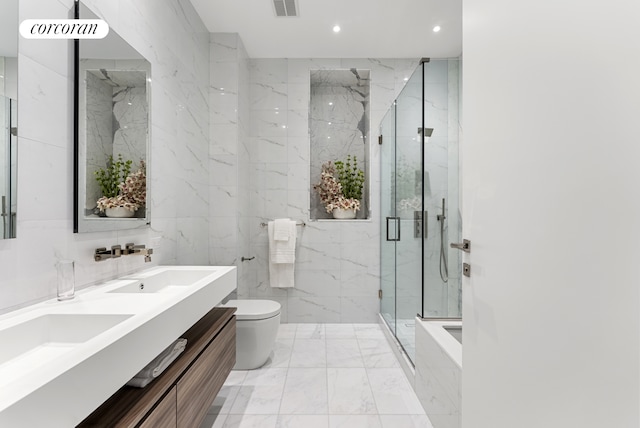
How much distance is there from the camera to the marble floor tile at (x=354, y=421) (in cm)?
173

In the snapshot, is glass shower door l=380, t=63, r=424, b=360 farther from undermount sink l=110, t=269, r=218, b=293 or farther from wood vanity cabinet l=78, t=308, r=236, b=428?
undermount sink l=110, t=269, r=218, b=293

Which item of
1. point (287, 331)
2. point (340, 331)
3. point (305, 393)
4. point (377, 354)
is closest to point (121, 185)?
point (305, 393)

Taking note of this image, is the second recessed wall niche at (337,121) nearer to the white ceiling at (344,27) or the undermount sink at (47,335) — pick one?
the white ceiling at (344,27)

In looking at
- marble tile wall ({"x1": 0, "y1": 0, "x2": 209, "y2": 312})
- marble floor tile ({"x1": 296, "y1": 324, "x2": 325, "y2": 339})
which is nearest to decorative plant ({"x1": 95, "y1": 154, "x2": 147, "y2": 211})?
marble tile wall ({"x1": 0, "y1": 0, "x2": 209, "y2": 312})

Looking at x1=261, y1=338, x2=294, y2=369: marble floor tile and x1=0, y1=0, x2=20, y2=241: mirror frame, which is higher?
x1=0, y1=0, x2=20, y2=241: mirror frame

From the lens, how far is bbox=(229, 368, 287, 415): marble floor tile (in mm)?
1869

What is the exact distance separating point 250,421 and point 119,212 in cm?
127

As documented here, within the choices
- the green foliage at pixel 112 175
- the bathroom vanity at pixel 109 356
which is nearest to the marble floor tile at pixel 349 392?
the bathroom vanity at pixel 109 356

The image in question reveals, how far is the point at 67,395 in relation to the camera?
65 centimetres

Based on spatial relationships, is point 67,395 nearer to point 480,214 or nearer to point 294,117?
point 480,214

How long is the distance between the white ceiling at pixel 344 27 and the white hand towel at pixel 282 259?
164 centimetres

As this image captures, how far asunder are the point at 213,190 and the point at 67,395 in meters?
2.27

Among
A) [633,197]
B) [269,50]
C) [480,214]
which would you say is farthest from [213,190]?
[633,197]

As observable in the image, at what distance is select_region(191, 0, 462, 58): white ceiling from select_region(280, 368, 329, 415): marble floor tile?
8.64ft
